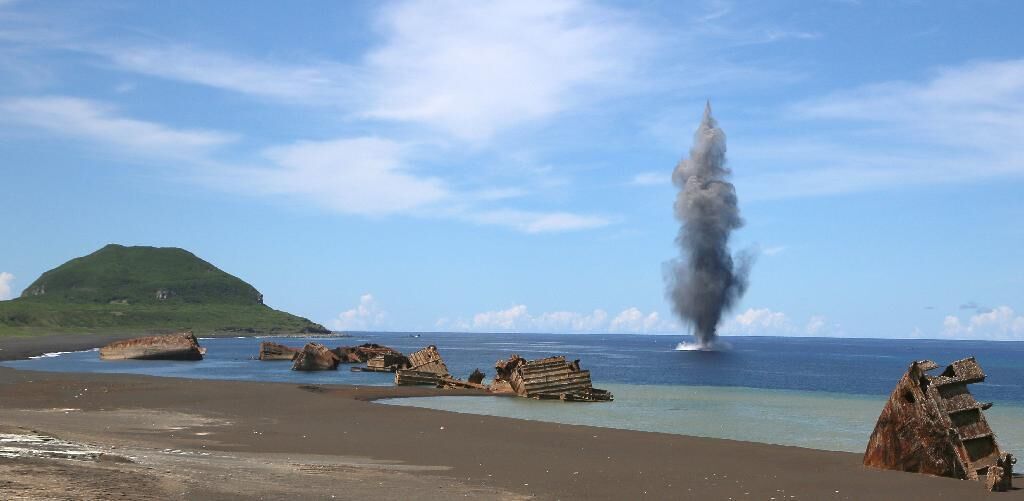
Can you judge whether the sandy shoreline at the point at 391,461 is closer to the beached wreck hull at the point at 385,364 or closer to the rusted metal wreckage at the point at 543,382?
the rusted metal wreckage at the point at 543,382

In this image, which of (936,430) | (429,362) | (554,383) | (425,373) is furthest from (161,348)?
(936,430)

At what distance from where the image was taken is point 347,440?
2497 cm

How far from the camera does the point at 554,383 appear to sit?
48750 millimetres

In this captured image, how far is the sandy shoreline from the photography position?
15.3 m

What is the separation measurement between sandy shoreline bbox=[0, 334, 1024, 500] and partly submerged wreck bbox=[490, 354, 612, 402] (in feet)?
45.6

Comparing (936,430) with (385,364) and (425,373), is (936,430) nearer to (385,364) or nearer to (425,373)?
(425,373)

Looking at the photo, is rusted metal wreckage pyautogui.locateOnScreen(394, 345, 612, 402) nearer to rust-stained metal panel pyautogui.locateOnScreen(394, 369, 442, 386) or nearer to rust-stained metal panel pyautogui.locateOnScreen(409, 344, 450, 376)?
rust-stained metal panel pyautogui.locateOnScreen(394, 369, 442, 386)

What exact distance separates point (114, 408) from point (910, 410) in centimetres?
2818

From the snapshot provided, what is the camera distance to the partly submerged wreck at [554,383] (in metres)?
48.2

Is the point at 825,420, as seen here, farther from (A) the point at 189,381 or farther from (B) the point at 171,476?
(A) the point at 189,381

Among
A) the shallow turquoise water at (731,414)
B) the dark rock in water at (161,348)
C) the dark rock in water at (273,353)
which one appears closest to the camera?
the shallow turquoise water at (731,414)

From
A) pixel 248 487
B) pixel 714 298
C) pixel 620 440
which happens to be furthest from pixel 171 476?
pixel 714 298

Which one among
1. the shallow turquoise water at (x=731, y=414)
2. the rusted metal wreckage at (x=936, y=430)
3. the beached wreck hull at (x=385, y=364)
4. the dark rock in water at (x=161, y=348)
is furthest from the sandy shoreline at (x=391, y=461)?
the dark rock in water at (x=161, y=348)

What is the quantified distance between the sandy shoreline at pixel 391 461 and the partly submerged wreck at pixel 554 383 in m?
13.9
